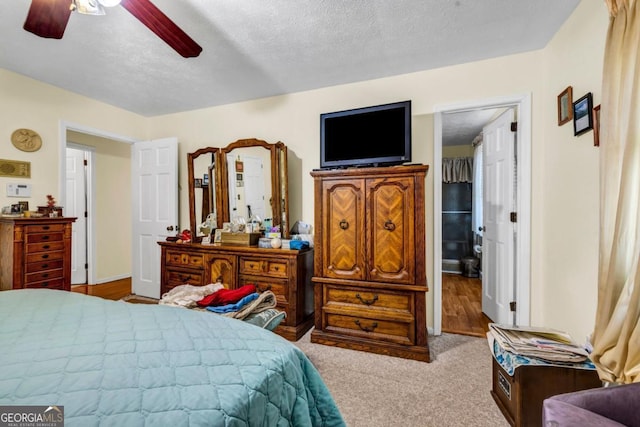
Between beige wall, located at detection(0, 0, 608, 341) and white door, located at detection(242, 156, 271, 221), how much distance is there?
343mm

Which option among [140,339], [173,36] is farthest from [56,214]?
[140,339]

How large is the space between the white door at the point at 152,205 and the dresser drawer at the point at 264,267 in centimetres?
160

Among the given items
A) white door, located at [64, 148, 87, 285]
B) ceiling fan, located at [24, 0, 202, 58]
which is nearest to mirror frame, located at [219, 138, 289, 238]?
ceiling fan, located at [24, 0, 202, 58]

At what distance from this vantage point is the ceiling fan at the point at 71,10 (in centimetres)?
133

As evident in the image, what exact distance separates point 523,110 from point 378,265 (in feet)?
6.28

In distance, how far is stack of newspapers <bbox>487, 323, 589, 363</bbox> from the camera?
1449 millimetres

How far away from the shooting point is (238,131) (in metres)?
3.60

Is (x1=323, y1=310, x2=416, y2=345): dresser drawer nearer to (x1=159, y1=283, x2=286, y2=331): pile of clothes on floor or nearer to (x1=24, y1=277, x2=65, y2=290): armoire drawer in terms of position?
(x1=159, y1=283, x2=286, y2=331): pile of clothes on floor

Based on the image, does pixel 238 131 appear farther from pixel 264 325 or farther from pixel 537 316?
pixel 537 316

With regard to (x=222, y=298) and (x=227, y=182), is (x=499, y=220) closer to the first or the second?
(x=222, y=298)

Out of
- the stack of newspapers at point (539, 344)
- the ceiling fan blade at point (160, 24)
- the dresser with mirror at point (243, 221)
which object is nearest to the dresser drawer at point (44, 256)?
the dresser with mirror at point (243, 221)

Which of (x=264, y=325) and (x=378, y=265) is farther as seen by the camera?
(x=378, y=265)

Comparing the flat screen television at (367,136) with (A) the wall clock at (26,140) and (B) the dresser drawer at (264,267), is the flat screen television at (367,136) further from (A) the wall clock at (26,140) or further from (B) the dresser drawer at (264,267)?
(A) the wall clock at (26,140)

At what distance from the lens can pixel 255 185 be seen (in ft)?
11.0
